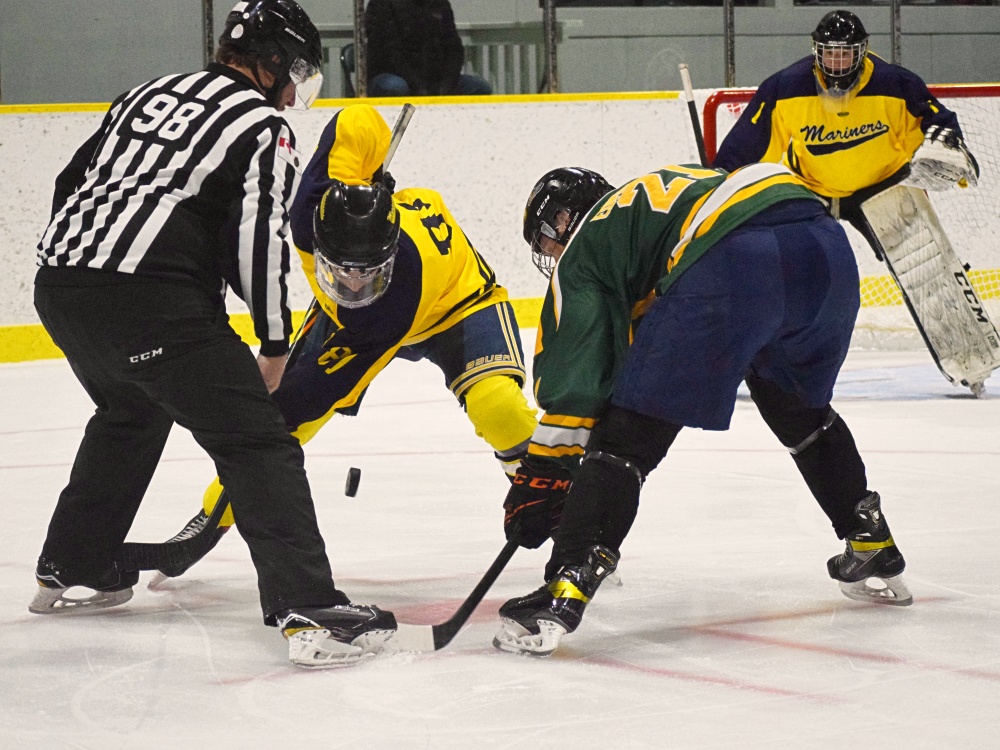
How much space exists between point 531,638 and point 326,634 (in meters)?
0.29

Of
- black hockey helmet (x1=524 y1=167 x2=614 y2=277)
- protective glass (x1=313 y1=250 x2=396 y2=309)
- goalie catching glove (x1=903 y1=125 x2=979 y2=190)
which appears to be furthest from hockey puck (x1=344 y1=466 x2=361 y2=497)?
goalie catching glove (x1=903 y1=125 x2=979 y2=190)

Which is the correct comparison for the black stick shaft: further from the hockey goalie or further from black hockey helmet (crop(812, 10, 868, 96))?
black hockey helmet (crop(812, 10, 868, 96))

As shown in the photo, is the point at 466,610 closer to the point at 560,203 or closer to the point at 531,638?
the point at 531,638

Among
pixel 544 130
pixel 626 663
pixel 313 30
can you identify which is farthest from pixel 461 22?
pixel 626 663

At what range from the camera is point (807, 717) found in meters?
1.76

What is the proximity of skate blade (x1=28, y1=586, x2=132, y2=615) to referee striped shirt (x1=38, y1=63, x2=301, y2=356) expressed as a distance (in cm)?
57

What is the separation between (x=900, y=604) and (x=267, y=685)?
105cm

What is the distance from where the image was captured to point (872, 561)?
2.30m

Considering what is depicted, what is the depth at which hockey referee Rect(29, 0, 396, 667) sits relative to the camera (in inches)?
79.9

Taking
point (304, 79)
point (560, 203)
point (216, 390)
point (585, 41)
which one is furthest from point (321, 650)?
point (585, 41)

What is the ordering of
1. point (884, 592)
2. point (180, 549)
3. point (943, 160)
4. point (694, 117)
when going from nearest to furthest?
point (884, 592)
point (180, 549)
point (943, 160)
point (694, 117)

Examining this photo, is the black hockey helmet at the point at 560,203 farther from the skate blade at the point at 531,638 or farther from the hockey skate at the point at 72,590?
the hockey skate at the point at 72,590

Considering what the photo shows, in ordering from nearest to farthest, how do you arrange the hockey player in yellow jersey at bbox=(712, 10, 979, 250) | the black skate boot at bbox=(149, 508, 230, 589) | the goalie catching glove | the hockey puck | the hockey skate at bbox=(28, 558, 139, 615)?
1. the hockey skate at bbox=(28, 558, 139, 615)
2. the black skate boot at bbox=(149, 508, 230, 589)
3. the hockey puck
4. the goalie catching glove
5. the hockey player in yellow jersey at bbox=(712, 10, 979, 250)

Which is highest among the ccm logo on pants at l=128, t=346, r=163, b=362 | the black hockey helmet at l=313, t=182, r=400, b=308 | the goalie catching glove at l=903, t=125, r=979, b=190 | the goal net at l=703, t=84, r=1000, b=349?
the black hockey helmet at l=313, t=182, r=400, b=308
